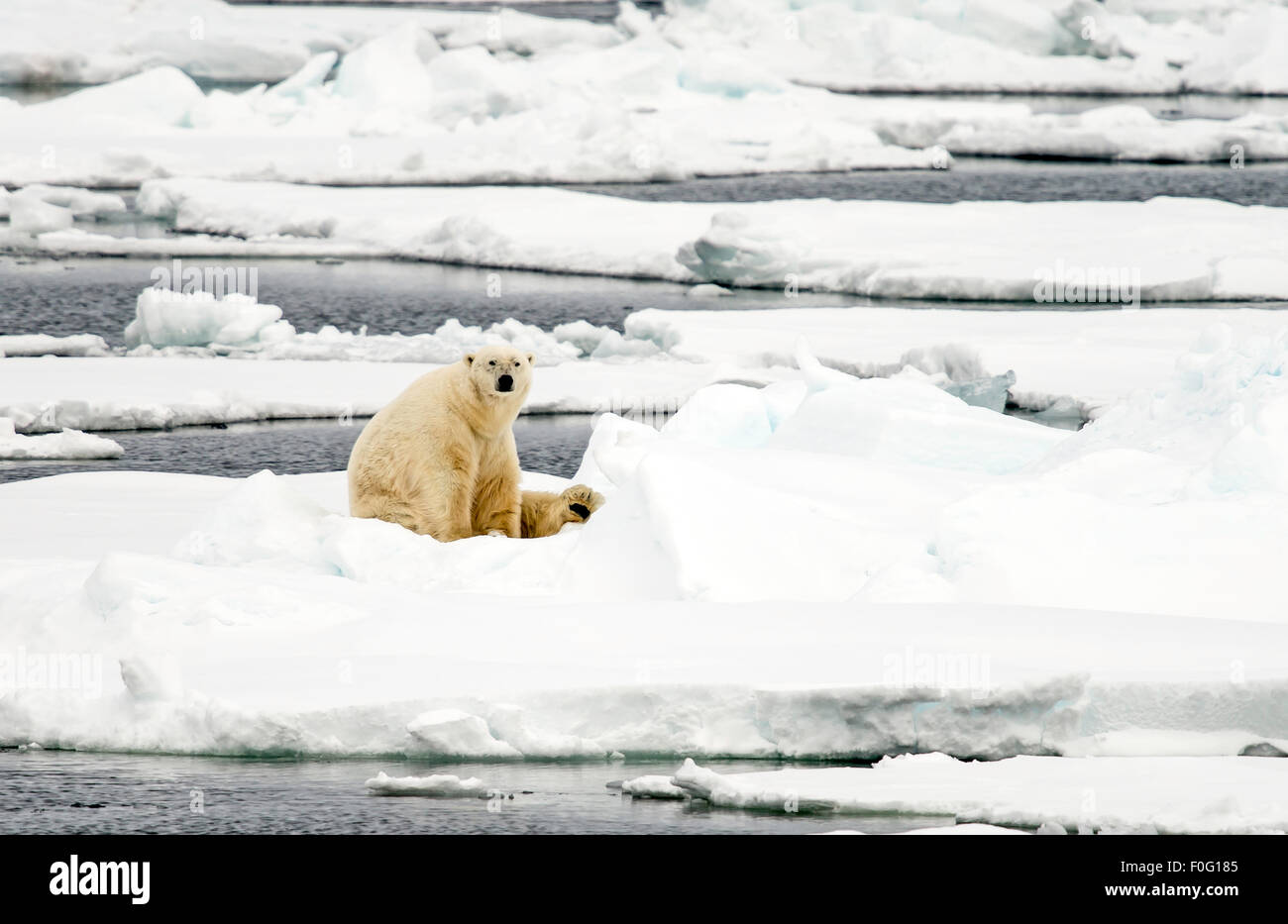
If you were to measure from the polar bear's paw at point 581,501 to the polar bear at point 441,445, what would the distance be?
1.17 feet

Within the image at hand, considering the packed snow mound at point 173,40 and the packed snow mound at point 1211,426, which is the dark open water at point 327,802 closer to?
the packed snow mound at point 1211,426

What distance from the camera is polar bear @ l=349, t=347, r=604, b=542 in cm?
760

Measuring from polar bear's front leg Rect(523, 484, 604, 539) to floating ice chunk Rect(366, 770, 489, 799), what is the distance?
2.82 m

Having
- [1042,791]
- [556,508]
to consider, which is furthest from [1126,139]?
[1042,791]

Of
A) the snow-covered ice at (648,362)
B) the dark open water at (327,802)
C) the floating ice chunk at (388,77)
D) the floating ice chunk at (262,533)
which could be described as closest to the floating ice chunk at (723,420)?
the floating ice chunk at (262,533)

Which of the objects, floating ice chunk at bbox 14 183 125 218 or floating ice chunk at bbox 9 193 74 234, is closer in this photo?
floating ice chunk at bbox 9 193 74 234

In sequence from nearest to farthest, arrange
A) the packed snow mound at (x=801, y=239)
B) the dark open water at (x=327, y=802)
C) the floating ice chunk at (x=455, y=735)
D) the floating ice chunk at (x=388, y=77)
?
the dark open water at (x=327, y=802)
the floating ice chunk at (x=455, y=735)
the packed snow mound at (x=801, y=239)
the floating ice chunk at (x=388, y=77)

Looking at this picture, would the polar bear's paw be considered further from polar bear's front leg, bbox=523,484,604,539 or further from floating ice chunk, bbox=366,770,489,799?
floating ice chunk, bbox=366,770,489,799

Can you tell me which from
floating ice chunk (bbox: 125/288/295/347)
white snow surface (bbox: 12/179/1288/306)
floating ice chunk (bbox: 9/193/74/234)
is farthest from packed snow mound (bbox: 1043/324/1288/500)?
floating ice chunk (bbox: 9/193/74/234)

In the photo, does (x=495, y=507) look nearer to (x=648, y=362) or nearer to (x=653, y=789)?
(x=653, y=789)

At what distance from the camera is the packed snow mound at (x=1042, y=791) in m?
4.75
